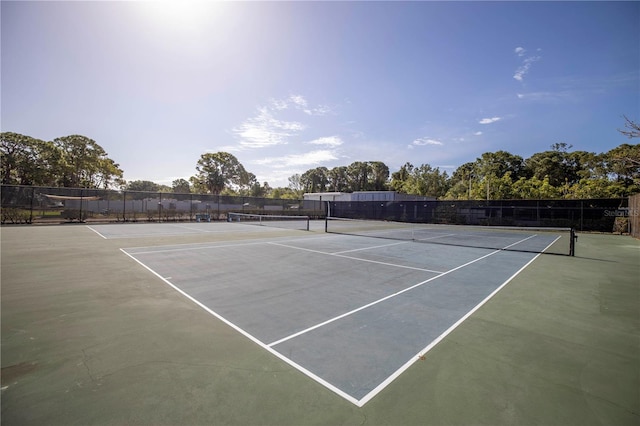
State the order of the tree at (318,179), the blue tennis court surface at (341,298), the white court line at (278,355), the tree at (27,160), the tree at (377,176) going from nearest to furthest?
the white court line at (278,355), the blue tennis court surface at (341,298), the tree at (27,160), the tree at (377,176), the tree at (318,179)

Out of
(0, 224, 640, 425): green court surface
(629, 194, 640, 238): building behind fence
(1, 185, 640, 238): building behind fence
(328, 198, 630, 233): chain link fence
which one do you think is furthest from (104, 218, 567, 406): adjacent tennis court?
(1, 185, 640, 238): building behind fence

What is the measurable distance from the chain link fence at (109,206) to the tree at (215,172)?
31.0 meters

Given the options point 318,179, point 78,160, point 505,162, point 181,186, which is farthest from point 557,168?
point 181,186

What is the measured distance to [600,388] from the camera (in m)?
2.72

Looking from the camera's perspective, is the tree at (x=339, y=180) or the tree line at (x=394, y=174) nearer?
the tree line at (x=394, y=174)

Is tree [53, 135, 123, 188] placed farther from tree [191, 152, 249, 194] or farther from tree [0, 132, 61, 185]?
tree [191, 152, 249, 194]

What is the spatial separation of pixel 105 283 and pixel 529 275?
10.4 meters

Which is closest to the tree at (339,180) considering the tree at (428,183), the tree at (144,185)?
the tree at (428,183)

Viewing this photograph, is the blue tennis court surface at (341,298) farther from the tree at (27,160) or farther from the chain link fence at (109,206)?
the tree at (27,160)

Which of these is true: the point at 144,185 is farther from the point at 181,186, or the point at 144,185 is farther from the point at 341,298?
the point at 341,298

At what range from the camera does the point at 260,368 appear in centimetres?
294

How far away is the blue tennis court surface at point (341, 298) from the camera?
317cm

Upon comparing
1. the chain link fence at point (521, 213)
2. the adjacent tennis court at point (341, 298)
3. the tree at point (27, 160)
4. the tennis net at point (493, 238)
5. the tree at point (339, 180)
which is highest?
the tree at point (339, 180)

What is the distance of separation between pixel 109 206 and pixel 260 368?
29201mm
